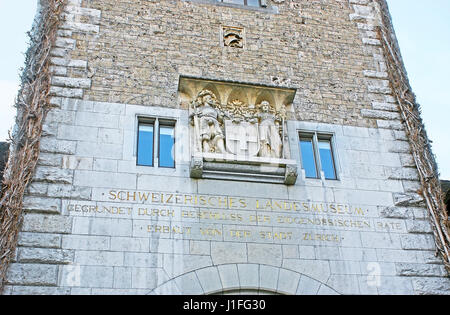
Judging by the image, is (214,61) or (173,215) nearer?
(173,215)

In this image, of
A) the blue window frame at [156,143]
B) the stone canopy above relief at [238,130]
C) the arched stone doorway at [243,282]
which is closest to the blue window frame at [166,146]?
the blue window frame at [156,143]

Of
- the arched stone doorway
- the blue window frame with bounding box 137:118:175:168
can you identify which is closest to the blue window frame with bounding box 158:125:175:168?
the blue window frame with bounding box 137:118:175:168

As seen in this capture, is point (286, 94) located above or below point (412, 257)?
above

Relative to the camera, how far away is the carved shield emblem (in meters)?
10.4

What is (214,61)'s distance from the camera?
11750 millimetres

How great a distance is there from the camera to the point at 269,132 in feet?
35.0

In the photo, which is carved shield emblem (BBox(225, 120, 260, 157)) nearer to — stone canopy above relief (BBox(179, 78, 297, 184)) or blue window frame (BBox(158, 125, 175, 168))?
stone canopy above relief (BBox(179, 78, 297, 184))

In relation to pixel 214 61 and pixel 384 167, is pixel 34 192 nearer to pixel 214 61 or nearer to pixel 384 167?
pixel 214 61

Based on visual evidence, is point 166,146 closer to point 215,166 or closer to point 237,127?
point 215,166

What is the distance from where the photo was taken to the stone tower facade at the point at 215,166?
9078 millimetres

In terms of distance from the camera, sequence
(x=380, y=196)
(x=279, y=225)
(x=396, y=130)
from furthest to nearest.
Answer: (x=396, y=130), (x=380, y=196), (x=279, y=225)
